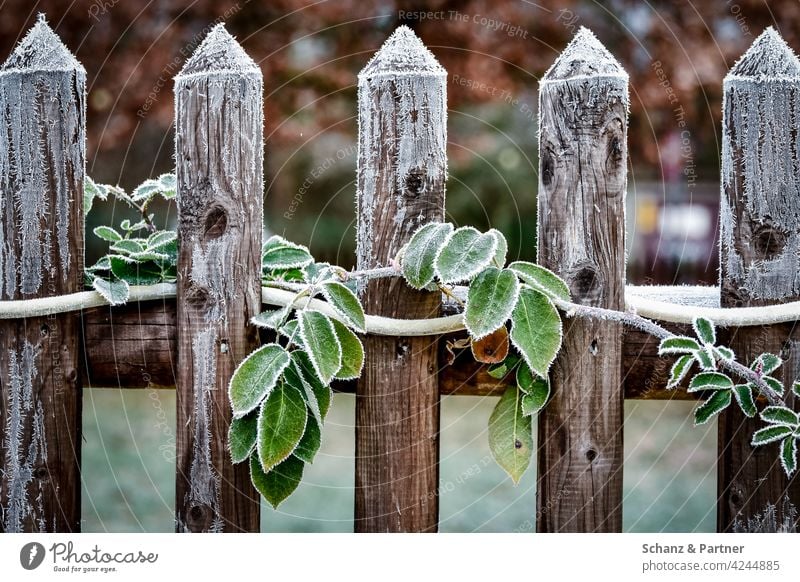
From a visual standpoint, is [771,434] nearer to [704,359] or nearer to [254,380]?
[704,359]

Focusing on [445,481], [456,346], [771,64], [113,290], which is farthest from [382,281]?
[445,481]

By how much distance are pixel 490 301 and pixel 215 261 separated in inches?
14.0

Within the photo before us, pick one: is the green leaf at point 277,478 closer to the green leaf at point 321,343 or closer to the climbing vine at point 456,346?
the climbing vine at point 456,346

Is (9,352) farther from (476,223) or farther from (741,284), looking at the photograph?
(476,223)

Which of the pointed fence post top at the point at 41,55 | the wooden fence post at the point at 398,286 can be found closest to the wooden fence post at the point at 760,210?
the wooden fence post at the point at 398,286

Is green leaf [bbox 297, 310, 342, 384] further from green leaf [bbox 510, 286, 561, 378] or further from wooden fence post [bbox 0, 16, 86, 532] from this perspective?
wooden fence post [bbox 0, 16, 86, 532]

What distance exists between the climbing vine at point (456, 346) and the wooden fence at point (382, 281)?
0.13ft

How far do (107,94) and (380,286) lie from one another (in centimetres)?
197

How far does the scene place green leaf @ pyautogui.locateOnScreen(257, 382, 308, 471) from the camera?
0.84 m

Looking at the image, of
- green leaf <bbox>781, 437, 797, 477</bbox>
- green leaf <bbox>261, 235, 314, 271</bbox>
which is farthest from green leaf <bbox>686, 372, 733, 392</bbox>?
green leaf <bbox>261, 235, 314, 271</bbox>

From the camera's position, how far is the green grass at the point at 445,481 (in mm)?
2328

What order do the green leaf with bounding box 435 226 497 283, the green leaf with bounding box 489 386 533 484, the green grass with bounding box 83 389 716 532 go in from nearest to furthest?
the green leaf with bounding box 435 226 497 283, the green leaf with bounding box 489 386 533 484, the green grass with bounding box 83 389 716 532

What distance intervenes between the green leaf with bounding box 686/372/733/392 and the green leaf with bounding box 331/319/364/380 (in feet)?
1.41

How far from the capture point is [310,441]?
0.89m
